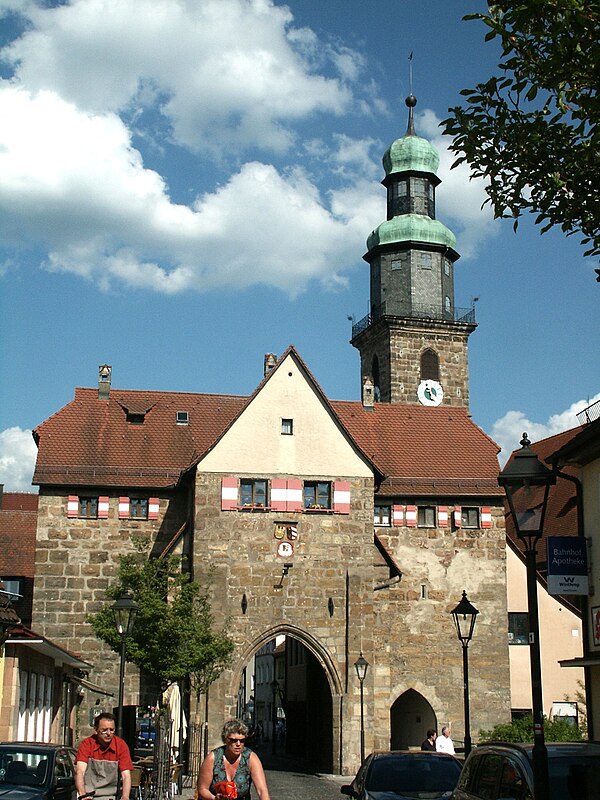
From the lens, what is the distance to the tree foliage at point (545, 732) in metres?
29.7

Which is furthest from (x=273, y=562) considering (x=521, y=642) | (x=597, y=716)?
(x=597, y=716)

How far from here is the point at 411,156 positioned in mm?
63688

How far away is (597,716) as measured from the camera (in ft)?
64.6

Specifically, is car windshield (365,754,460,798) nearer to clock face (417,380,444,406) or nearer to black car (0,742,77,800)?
black car (0,742,77,800)

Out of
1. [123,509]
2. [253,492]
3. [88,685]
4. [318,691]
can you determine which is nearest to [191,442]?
[123,509]

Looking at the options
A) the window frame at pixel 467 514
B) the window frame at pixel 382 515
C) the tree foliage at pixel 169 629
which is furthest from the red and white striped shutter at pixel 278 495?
the window frame at pixel 467 514

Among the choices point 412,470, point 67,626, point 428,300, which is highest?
point 428,300

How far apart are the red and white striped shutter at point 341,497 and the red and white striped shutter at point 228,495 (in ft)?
10.1

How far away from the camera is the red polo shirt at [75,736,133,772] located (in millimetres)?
11914

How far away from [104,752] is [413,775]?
5.14m

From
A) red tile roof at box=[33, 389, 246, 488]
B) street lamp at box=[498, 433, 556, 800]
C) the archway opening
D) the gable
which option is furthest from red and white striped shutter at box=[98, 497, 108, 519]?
street lamp at box=[498, 433, 556, 800]

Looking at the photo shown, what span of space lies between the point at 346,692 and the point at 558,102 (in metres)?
24.7

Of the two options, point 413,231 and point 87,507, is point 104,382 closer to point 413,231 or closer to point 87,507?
point 87,507

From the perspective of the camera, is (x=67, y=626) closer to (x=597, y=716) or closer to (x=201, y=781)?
(x=597, y=716)
